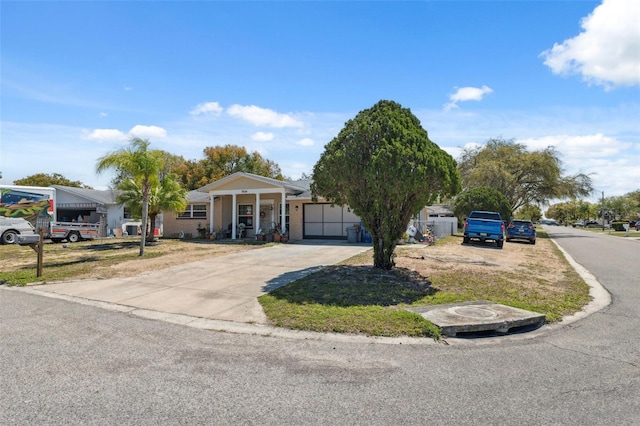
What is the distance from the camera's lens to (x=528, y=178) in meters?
35.7

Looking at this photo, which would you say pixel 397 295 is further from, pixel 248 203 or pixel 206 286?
pixel 248 203

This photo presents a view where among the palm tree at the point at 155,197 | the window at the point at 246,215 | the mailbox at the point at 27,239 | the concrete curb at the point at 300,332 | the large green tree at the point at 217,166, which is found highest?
the large green tree at the point at 217,166

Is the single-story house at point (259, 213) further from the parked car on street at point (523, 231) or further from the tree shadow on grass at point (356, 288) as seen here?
the tree shadow on grass at point (356, 288)

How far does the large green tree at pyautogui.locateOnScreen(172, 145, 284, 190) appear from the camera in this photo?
46469mm

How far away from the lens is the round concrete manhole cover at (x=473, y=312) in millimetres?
5805

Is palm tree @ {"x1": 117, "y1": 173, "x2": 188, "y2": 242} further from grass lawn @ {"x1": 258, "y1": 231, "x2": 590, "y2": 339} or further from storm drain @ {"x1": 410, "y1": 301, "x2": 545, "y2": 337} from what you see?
storm drain @ {"x1": 410, "y1": 301, "x2": 545, "y2": 337}

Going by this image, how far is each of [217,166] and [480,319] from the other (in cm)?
4515

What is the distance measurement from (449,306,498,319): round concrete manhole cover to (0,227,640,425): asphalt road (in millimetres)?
664

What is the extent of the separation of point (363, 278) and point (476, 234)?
43.1 ft

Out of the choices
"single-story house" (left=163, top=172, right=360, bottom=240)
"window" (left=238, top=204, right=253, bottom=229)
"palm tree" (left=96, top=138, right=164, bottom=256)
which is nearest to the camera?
"palm tree" (left=96, top=138, right=164, bottom=256)

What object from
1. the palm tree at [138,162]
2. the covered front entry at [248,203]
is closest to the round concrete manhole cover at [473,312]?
the palm tree at [138,162]

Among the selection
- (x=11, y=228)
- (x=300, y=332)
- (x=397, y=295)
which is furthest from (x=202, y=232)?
(x=300, y=332)

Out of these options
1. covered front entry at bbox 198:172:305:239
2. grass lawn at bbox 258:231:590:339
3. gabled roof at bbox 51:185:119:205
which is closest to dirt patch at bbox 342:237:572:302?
grass lawn at bbox 258:231:590:339

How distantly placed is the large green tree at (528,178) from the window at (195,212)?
25023mm
